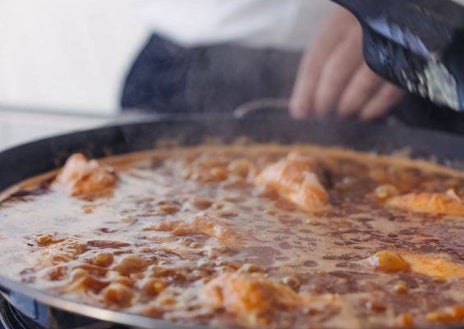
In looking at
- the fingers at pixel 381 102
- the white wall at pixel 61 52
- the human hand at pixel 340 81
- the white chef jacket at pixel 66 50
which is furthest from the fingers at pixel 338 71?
the white wall at pixel 61 52

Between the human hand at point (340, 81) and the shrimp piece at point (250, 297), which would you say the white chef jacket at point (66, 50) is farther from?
the shrimp piece at point (250, 297)

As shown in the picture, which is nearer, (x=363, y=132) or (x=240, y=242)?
(x=240, y=242)

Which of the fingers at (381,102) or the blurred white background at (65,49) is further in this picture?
the blurred white background at (65,49)

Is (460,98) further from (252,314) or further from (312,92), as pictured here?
(312,92)

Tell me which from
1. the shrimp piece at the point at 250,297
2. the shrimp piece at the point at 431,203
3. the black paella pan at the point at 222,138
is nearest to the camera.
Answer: the shrimp piece at the point at 250,297

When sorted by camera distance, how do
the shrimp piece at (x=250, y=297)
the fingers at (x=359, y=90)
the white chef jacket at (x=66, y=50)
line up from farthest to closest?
the white chef jacket at (x=66, y=50)
the fingers at (x=359, y=90)
the shrimp piece at (x=250, y=297)

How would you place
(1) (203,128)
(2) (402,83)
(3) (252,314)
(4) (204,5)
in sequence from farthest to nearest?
1. (4) (204,5)
2. (1) (203,128)
3. (2) (402,83)
4. (3) (252,314)

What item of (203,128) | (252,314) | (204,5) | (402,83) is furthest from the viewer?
(204,5)

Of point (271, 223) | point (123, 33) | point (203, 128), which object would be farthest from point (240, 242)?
point (123, 33)
